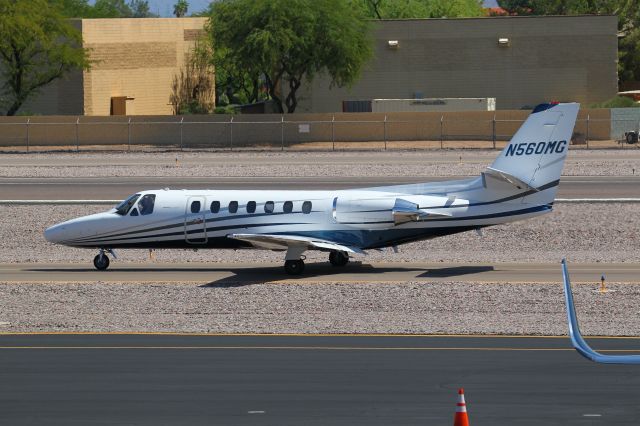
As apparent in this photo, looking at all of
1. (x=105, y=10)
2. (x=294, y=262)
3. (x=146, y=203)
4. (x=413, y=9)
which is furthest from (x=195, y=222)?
(x=105, y=10)

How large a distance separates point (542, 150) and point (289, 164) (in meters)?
32.8

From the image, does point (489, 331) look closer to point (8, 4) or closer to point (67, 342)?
point (67, 342)

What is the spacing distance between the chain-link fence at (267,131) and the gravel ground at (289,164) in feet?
17.2

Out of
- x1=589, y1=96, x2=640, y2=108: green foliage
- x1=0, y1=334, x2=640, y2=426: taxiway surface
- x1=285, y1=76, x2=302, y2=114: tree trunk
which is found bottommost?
x1=0, y1=334, x2=640, y2=426: taxiway surface

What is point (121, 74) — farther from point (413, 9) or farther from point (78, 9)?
point (413, 9)

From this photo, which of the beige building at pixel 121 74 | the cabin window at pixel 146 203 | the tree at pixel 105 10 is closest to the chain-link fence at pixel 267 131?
the beige building at pixel 121 74

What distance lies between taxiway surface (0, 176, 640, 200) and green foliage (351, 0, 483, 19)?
51.2 metres

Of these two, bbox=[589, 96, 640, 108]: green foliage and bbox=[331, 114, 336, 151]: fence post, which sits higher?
bbox=[589, 96, 640, 108]: green foliage

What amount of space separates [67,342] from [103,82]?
210 ft

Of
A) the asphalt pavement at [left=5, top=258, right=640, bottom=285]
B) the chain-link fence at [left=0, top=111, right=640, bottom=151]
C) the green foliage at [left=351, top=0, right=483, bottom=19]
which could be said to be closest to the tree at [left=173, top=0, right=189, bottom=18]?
the green foliage at [left=351, top=0, right=483, bottom=19]

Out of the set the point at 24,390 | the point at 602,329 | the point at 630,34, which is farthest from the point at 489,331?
the point at 630,34

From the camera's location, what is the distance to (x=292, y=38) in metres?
77.6

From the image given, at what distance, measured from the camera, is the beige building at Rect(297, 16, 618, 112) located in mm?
84062

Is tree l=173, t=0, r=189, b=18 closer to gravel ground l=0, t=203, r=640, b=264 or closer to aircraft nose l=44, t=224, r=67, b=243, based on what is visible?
gravel ground l=0, t=203, r=640, b=264
